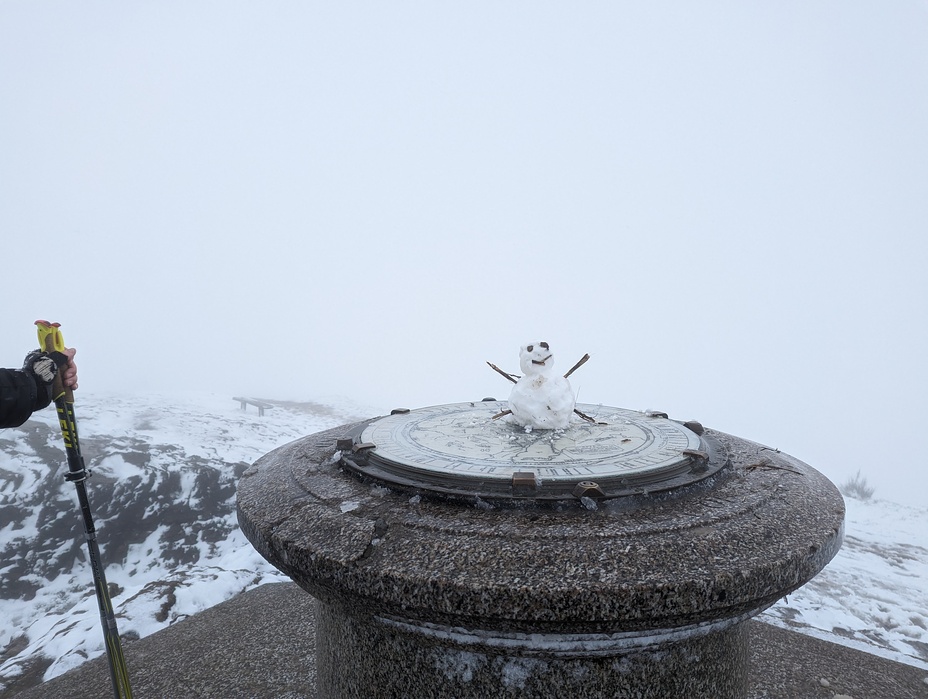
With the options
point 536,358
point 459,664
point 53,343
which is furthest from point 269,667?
point 536,358

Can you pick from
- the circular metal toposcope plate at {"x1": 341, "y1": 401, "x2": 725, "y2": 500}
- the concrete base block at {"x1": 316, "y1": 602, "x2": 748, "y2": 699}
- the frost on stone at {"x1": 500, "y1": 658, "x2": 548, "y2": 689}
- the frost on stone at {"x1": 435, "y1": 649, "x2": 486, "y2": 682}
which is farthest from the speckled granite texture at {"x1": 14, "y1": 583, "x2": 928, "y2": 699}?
the frost on stone at {"x1": 500, "y1": 658, "x2": 548, "y2": 689}

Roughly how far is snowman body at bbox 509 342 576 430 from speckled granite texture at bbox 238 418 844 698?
966 mm

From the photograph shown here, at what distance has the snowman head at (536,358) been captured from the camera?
10.4 feet

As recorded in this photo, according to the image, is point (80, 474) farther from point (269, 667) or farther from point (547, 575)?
point (547, 575)

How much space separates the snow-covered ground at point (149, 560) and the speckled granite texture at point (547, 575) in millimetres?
3119

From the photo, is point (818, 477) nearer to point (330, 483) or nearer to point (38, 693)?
point (330, 483)

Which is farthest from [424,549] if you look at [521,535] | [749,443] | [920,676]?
[920,676]

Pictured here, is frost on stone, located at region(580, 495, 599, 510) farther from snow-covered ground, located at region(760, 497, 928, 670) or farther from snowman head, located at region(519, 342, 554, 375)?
snow-covered ground, located at region(760, 497, 928, 670)

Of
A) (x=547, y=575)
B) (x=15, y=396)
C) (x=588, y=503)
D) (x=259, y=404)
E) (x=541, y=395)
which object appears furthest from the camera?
(x=259, y=404)

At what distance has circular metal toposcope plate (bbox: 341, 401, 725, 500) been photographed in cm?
221

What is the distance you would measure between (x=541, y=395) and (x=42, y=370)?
2.48 meters

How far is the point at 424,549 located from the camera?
1.90 metres

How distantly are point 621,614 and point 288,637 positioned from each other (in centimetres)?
337

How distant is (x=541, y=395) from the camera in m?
3.17
